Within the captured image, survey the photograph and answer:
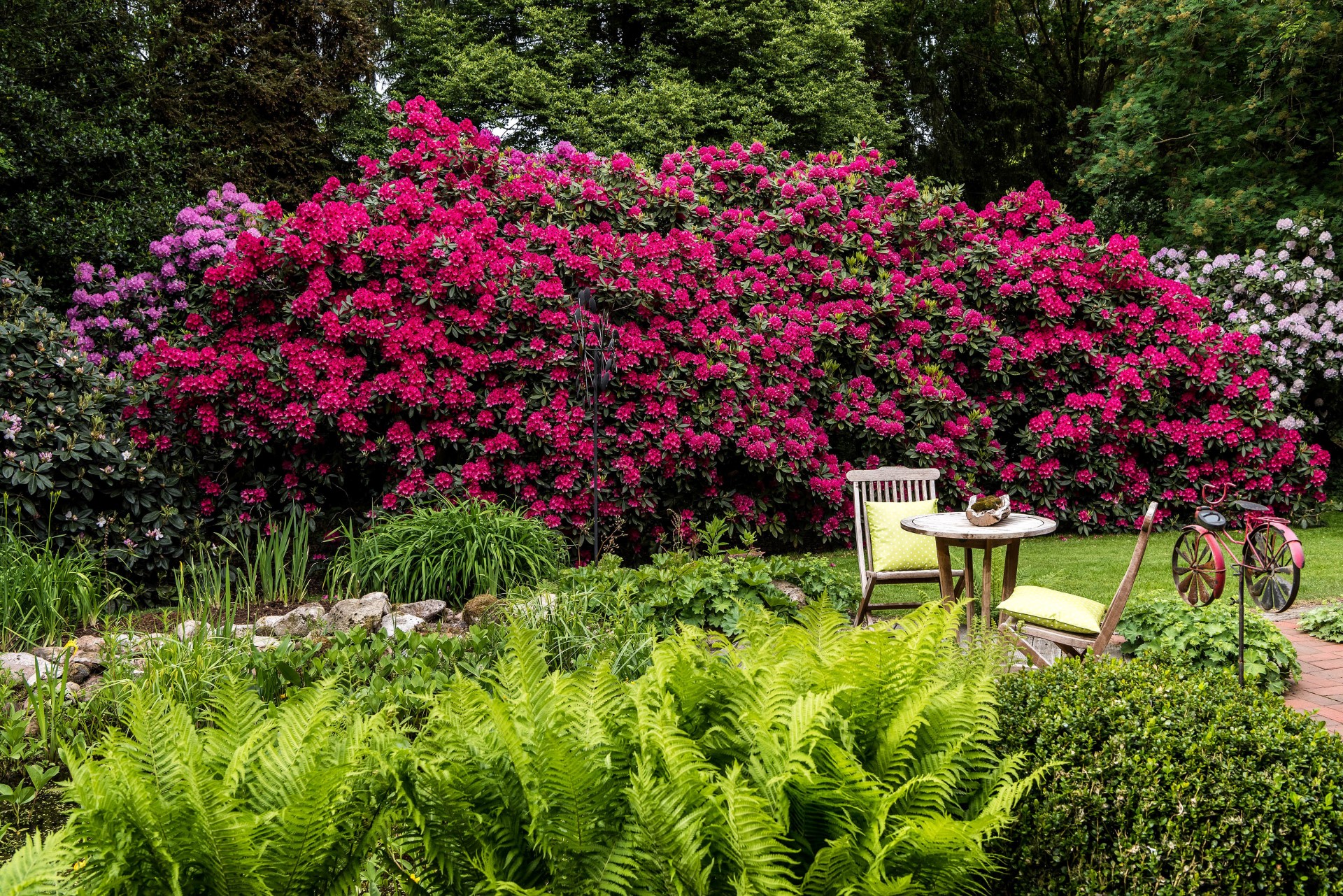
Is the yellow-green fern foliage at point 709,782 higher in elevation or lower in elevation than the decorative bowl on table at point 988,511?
higher

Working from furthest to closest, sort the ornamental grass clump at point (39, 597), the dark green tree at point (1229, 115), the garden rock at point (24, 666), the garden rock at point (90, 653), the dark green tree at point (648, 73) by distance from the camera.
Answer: the dark green tree at point (648, 73) → the dark green tree at point (1229, 115) → the ornamental grass clump at point (39, 597) → the garden rock at point (90, 653) → the garden rock at point (24, 666)

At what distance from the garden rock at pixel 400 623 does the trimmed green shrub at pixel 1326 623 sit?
4.70 metres

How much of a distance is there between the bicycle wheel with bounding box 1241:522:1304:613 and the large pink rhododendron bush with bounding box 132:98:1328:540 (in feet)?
8.72

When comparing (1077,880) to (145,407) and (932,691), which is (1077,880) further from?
(145,407)

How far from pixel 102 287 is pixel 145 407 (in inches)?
136

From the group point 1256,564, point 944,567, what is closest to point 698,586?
point 944,567

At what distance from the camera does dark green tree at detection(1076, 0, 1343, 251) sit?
10.1 meters

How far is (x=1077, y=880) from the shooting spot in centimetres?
175

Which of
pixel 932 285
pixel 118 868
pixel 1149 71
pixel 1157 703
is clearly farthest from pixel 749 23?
pixel 118 868

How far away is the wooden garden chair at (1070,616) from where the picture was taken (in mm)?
3711

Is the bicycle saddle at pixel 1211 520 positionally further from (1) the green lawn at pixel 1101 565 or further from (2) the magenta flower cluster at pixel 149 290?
(2) the magenta flower cluster at pixel 149 290

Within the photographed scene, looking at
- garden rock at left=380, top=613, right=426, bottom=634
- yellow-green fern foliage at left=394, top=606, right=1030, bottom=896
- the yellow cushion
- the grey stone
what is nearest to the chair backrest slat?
the yellow cushion

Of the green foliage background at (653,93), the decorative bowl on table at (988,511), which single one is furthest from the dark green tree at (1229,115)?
the decorative bowl on table at (988,511)

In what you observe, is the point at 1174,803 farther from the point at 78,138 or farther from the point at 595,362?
the point at 78,138
